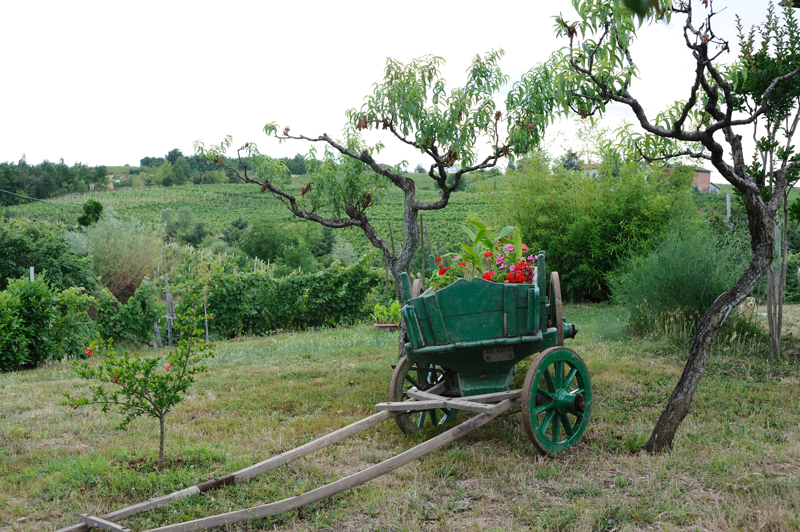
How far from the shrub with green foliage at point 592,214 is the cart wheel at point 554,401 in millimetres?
9063

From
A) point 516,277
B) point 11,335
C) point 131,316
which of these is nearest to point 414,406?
point 516,277

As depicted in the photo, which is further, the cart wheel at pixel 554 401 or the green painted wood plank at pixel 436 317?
the green painted wood plank at pixel 436 317

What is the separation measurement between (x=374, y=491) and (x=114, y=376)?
1.65 metres

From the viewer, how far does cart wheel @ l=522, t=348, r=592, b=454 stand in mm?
3359

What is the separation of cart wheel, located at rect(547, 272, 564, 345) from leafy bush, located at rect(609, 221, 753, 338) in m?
3.49

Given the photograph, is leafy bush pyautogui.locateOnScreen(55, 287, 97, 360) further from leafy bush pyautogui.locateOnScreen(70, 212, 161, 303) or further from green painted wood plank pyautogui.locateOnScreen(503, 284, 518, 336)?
leafy bush pyautogui.locateOnScreen(70, 212, 161, 303)

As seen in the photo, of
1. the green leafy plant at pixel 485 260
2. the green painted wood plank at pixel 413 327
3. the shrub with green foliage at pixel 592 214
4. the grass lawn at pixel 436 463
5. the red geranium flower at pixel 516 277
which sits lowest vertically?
the grass lawn at pixel 436 463

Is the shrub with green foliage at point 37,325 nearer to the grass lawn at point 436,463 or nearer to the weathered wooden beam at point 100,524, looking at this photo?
the grass lawn at point 436,463

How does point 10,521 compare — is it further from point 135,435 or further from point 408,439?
point 408,439

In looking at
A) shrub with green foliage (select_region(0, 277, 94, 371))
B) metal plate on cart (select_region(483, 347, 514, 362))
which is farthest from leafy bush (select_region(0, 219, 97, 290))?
metal plate on cart (select_region(483, 347, 514, 362))

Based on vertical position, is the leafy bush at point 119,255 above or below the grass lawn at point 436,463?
above

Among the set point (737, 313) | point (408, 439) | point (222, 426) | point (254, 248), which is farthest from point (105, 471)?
point (254, 248)

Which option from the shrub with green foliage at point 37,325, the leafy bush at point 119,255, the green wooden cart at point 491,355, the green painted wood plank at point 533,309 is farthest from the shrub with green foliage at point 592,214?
the leafy bush at point 119,255

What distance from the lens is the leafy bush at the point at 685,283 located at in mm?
7013
